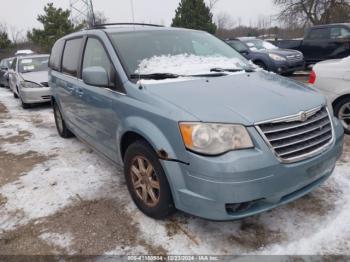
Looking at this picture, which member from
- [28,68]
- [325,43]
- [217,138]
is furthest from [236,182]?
[325,43]

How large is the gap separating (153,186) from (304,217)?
141 cm

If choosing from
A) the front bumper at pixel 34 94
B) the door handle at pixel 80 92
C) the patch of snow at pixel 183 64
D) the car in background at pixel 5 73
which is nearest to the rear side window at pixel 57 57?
the door handle at pixel 80 92

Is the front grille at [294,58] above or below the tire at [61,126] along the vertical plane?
above

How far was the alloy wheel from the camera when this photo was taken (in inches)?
112

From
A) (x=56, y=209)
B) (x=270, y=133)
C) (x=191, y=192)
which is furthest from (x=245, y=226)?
(x=56, y=209)

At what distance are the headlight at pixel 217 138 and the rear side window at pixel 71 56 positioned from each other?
8.20 feet

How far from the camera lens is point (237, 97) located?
8.86 feet

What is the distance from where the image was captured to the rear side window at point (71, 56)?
14.1ft

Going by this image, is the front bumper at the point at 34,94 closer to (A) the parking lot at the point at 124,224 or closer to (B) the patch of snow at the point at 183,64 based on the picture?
(A) the parking lot at the point at 124,224

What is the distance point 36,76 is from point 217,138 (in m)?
8.43

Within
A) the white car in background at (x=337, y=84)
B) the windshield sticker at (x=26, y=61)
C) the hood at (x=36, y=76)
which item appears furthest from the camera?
the windshield sticker at (x=26, y=61)

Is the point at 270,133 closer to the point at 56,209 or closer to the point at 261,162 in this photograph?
the point at 261,162

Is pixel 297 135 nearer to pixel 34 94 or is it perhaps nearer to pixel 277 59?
pixel 34 94

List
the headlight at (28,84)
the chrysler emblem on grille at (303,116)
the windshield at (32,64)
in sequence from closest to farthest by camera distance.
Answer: the chrysler emblem on grille at (303,116) < the headlight at (28,84) < the windshield at (32,64)
